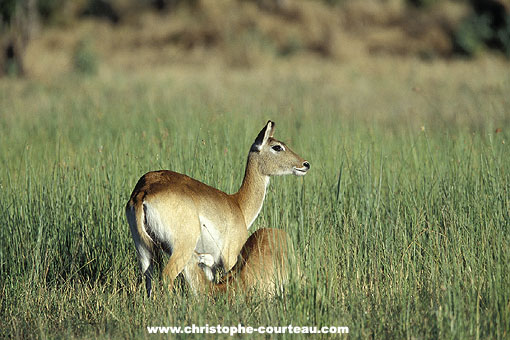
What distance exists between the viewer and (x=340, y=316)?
171 inches

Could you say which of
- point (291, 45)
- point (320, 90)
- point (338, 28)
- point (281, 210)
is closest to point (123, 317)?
point (281, 210)

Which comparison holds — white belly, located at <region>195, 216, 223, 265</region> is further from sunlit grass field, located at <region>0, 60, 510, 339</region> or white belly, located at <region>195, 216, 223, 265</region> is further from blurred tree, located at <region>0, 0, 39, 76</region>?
blurred tree, located at <region>0, 0, 39, 76</region>

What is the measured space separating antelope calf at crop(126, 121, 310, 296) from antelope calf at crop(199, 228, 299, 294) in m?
0.12

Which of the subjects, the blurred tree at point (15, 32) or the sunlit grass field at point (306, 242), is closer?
the sunlit grass field at point (306, 242)

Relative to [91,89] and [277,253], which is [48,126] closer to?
[91,89]

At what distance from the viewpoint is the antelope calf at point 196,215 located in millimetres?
4410

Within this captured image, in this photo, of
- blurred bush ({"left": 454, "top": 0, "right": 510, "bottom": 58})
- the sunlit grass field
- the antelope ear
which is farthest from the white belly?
blurred bush ({"left": 454, "top": 0, "right": 510, "bottom": 58})

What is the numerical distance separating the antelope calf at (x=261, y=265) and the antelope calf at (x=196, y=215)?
121mm

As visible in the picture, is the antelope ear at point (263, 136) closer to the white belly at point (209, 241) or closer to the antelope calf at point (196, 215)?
the antelope calf at point (196, 215)

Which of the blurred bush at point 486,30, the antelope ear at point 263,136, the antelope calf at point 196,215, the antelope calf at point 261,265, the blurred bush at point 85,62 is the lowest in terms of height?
the antelope calf at point 261,265

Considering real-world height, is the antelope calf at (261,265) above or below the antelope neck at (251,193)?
below

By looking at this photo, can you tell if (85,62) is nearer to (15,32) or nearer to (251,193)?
(15,32)

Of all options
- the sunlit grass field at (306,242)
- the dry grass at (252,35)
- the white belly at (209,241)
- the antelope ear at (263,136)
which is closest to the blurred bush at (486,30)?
the dry grass at (252,35)

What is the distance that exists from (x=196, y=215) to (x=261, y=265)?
649mm
